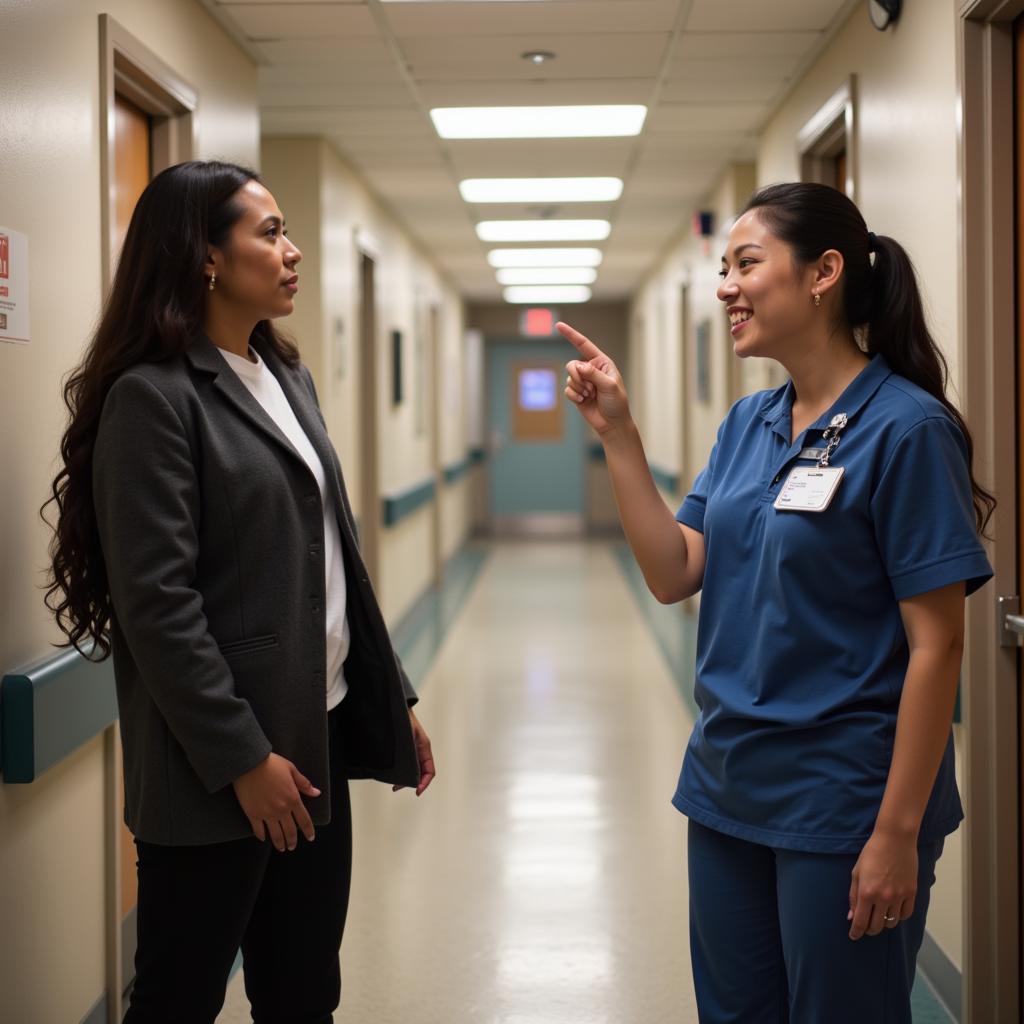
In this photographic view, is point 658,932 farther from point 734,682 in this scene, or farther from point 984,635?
point 734,682

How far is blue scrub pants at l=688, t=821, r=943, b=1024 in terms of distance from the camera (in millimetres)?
1578

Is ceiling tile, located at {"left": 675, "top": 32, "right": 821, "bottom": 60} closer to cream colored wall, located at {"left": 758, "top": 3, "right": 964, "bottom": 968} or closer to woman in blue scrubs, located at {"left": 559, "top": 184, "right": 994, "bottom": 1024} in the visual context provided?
cream colored wall, located at {"left": 758, "top": 3, "right": 964, "bottom": 968}

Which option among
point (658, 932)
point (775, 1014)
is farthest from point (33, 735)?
point (658, 932)

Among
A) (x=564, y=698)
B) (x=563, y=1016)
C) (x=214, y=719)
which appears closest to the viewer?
(x=214, y=719)

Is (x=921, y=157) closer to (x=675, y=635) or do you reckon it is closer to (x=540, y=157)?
(x=540, y=157)

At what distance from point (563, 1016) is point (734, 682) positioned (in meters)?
1.55

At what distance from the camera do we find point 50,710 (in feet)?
7.73

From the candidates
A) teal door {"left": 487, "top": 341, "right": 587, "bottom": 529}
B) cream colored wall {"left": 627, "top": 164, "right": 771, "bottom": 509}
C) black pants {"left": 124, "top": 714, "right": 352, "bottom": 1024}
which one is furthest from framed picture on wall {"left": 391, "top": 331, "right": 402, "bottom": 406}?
teal door {"left": 487, "top": 341, "right": 587, "bottom": 529}

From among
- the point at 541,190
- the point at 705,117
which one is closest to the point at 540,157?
the point at 541,190

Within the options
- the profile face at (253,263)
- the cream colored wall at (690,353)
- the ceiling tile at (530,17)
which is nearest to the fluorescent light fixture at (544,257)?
the cream colored wall at (690,353)

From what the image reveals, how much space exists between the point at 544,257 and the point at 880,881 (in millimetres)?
9563

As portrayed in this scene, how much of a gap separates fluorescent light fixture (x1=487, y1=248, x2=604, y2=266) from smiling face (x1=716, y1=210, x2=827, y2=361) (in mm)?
8659

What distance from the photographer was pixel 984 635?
268cm

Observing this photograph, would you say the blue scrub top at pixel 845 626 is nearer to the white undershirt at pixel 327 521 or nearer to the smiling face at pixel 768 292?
the smiling face at pixel 768 292
